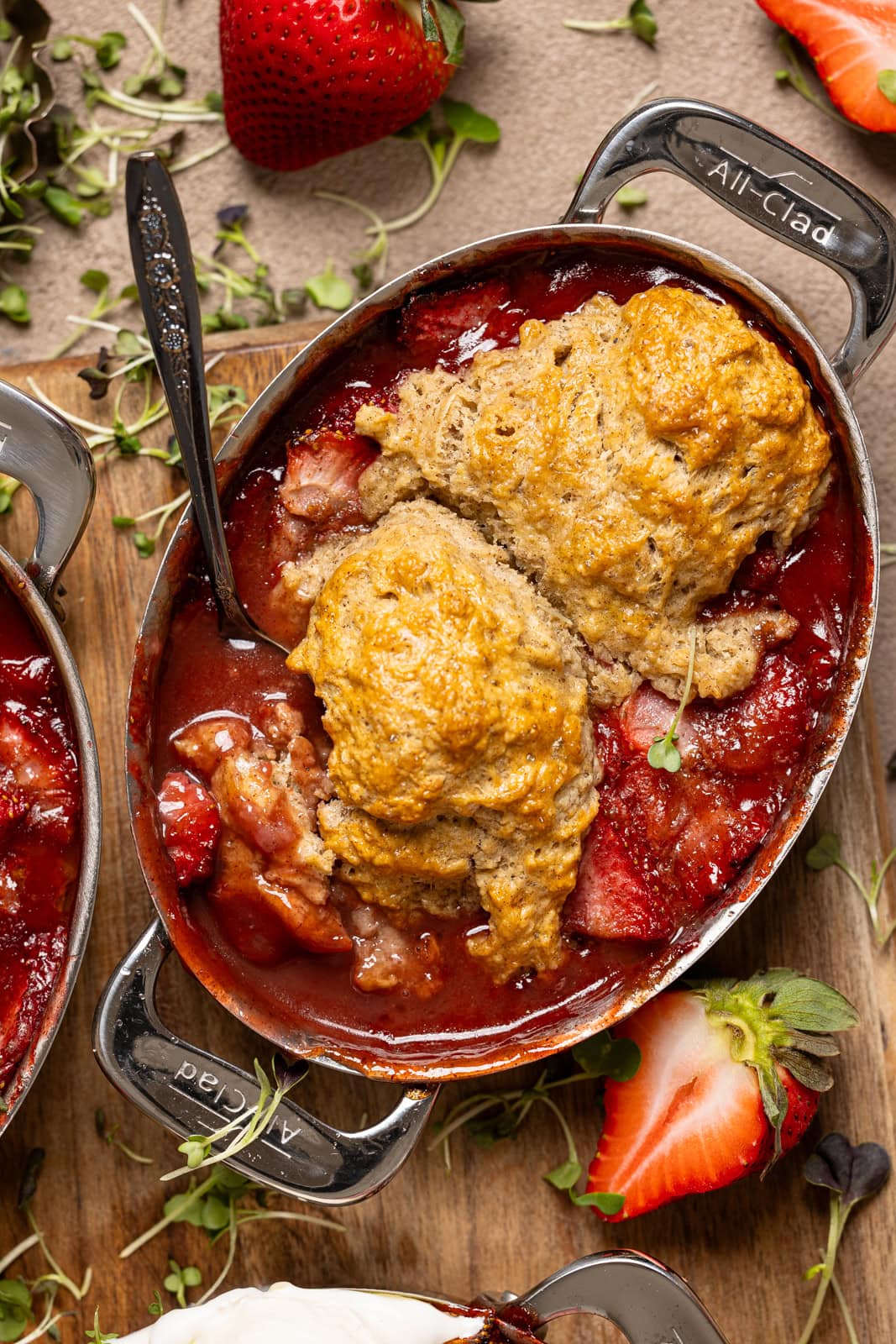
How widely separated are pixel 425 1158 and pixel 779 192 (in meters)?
2.41

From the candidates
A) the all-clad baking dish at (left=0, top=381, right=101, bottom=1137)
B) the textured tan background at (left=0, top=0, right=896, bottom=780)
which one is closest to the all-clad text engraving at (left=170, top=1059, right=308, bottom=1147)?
the all-clad baking dish at (left=0, top=381, right=101, bottom=1137)

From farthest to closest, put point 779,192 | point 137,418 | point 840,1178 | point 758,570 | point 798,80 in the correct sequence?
point 798,80, point 137,418, point 840,1178, point 758,570, point 779,192

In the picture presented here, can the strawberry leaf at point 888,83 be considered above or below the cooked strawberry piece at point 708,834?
above

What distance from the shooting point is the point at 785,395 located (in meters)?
2.64

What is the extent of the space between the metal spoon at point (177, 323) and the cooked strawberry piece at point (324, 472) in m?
0.19

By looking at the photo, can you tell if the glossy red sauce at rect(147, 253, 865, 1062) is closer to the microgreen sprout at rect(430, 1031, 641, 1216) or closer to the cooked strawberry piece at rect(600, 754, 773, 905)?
the cooked strawberry piece at rect(600, 754, 773, 905)

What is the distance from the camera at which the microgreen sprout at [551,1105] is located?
3039 millimetres

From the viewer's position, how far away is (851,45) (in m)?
3.10

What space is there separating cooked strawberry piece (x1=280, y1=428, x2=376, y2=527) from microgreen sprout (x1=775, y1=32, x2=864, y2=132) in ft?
5.01

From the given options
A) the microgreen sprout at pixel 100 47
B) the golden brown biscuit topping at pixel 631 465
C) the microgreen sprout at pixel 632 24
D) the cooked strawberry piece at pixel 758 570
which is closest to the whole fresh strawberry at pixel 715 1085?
the golden brown biscuit topping at pixel 631 465

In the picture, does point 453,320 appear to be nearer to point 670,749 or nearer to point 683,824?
point 670,749

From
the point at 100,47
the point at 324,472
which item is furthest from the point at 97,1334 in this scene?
the point at 100,47

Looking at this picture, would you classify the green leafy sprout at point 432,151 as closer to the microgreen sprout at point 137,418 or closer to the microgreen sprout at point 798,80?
the microgreen sprout at point 137,418

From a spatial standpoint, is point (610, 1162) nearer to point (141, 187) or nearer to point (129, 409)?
point (129, 409)
